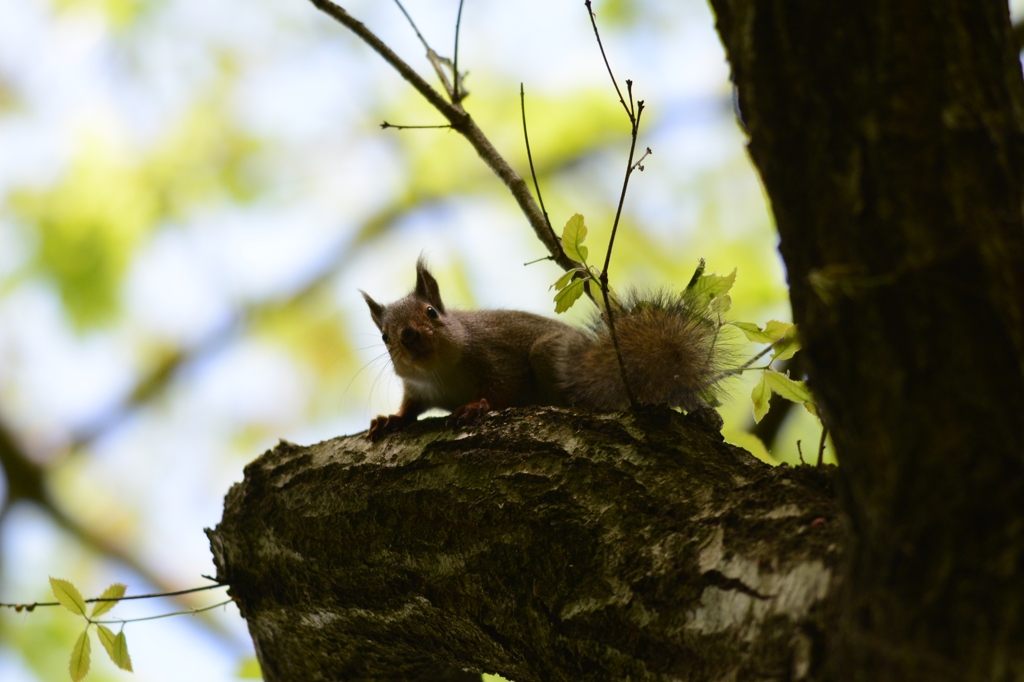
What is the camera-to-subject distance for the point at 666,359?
306 cm

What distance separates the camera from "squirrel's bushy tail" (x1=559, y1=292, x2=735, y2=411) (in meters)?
3.05

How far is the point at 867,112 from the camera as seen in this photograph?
1323 mm

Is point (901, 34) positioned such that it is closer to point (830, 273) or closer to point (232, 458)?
point (830, 273)

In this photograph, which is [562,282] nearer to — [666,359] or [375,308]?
[666,359]

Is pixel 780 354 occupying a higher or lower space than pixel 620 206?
lower

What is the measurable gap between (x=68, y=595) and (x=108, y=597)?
0.44 feet

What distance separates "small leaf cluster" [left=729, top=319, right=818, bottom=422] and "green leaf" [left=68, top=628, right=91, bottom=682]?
219 cm

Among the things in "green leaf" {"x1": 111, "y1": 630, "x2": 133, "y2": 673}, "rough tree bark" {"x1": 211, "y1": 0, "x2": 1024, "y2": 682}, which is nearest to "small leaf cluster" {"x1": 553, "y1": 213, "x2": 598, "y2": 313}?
"rough tree bark" {"x1": 211, "y1": 0, "x2": 1024, "y2": 682}

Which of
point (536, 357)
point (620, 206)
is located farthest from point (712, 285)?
point (536, 357)

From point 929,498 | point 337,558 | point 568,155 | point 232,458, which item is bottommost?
point 929,498

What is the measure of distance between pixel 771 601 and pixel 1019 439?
1.92 feet

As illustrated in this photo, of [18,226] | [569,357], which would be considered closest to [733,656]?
[569,357]

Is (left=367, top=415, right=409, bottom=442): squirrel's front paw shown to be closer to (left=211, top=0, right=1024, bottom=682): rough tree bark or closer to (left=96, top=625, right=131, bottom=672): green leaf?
(left=96, top=625, right=131, bottom=672): green leaf

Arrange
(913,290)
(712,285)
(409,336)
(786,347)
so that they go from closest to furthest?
(913,290), (786,347), (712,285), (409,336)
